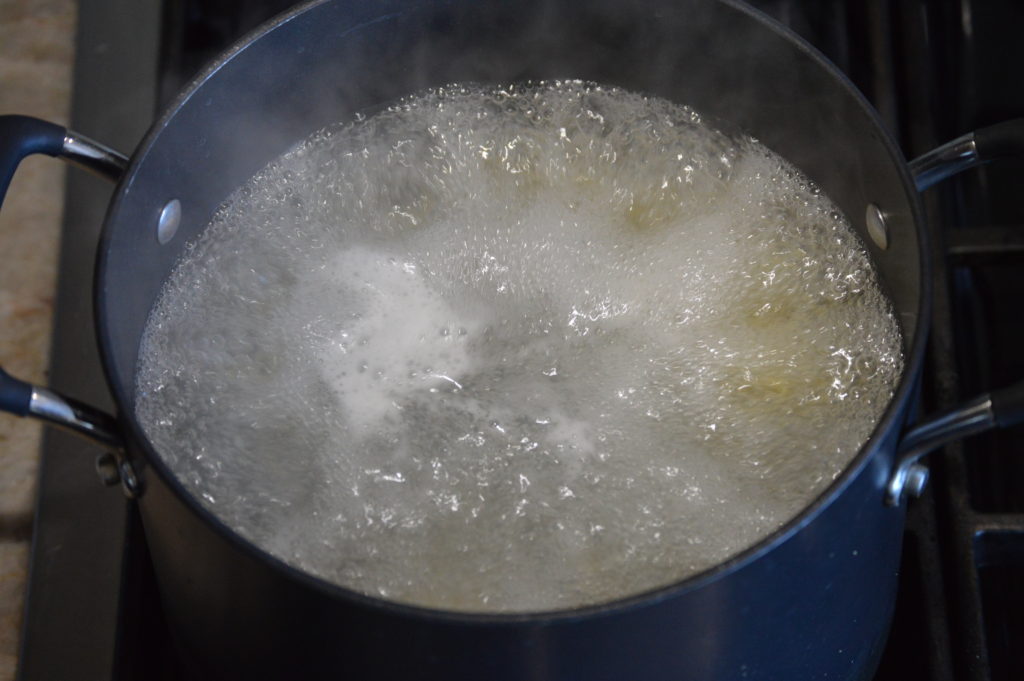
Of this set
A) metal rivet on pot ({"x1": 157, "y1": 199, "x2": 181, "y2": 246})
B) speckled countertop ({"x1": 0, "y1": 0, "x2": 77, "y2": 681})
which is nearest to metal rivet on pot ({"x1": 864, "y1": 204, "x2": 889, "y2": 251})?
metal rivet on pot ({"x1": 157, "y1": 199, "x2": 181, "y2": 246})

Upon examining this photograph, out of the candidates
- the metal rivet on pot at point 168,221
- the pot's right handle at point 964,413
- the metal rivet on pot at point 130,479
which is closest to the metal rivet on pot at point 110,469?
the metal rivet on pot at point 130,479

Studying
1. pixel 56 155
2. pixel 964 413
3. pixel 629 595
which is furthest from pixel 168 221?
pixel 964 413

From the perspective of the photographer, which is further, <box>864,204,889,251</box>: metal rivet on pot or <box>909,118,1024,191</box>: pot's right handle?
<box>864,204,889,251</box>: metal rivet on pot

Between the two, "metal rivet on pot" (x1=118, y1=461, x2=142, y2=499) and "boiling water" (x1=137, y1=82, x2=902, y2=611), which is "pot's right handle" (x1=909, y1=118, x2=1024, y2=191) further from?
"metal rivet on pot" (x1=118, y1=461, x2=142, y2=499)

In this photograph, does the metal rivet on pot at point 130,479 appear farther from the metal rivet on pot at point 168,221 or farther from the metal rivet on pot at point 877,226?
the metal rivet on pot at point 877,226

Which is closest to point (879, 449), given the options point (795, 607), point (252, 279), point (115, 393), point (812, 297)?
point (795, 607)

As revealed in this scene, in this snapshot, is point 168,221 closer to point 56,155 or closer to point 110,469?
point 56,155

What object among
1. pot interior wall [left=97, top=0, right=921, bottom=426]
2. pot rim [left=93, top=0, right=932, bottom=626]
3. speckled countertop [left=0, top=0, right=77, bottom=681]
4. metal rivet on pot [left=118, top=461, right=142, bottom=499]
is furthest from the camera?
speckled countertop [left=0, top=0, right=77, bottom=681]
